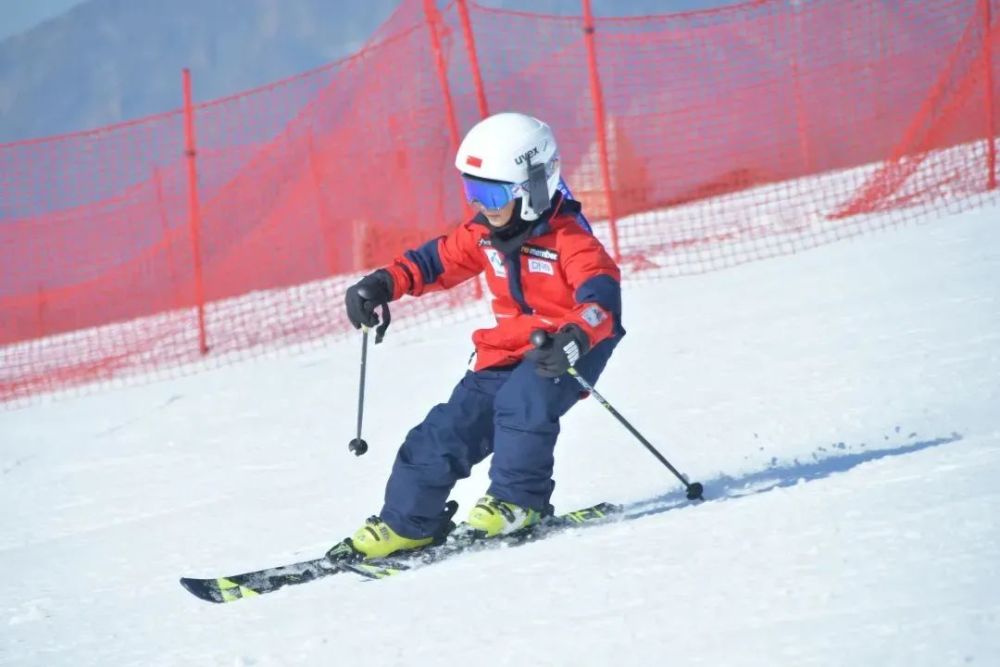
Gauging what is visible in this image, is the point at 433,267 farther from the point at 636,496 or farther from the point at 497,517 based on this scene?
the point at 636,496

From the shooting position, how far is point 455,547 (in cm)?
402

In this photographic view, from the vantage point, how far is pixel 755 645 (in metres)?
2.62

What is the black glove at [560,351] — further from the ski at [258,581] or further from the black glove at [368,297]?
the ski at [258,581]

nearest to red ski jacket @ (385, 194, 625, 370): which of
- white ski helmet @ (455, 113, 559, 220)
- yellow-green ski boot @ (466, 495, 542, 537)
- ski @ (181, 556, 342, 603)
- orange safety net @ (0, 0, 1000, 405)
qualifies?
white ski helmet @ (455, 113, 559, 220)

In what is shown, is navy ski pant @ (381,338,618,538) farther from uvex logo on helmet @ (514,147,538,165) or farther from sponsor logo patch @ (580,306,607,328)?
uvex logo on helmet @ (514,147,538,165)

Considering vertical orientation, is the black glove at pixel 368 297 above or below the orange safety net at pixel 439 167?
below

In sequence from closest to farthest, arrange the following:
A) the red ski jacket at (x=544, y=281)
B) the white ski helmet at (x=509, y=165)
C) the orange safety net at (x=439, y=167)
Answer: the red ski jacket at (x=544, y=281), the white ski helmet at (x=509, y=165), the orange safety net at (x=439, y=167)

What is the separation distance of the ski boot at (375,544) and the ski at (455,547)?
0.18 ft

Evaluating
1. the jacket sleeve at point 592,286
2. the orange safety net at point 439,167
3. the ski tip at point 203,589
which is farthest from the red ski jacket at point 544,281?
the orange safety net at point 439,167

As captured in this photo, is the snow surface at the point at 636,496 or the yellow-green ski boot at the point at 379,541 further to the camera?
the yellow-green ski boot at the point at 379,541

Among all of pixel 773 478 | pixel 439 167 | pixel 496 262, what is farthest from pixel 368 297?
pixel 439 167

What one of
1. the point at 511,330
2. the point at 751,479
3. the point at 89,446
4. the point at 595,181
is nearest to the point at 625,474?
the point at 751,479

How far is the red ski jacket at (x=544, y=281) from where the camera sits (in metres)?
3.95

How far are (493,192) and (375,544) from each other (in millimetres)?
1266
